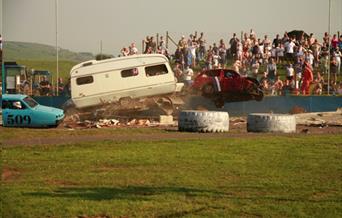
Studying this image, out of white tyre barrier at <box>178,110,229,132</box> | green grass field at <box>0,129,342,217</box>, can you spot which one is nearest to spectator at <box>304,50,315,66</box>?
white tyre barrier at <box>178,110,229,132</box>

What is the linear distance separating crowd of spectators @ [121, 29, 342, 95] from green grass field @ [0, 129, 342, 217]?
48.1ft

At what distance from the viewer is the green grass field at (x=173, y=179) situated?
26.3 ft

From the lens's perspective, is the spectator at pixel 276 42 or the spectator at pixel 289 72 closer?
the spectator at pixel 289 72

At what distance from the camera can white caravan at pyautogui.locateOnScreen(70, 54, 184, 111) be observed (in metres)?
27.0

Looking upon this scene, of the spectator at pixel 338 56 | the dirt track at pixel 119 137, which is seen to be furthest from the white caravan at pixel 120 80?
the spectator at pixel 338 56

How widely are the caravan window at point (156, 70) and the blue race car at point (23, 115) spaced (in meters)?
5.84

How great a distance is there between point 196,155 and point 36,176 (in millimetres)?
4140

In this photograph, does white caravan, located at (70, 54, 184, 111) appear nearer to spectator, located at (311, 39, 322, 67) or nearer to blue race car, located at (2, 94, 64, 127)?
blue race car, located at (2, 94, 64, 127)

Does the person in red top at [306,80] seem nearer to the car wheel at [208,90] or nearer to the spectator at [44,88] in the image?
the car wheel at [208,90]

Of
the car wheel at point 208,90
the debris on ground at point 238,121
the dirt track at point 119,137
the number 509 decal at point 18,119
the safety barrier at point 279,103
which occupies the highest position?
the car wheel at point 208,90

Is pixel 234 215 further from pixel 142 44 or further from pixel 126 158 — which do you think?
pixel 142 44

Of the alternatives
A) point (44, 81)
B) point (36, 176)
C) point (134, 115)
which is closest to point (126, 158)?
point (36, 176)

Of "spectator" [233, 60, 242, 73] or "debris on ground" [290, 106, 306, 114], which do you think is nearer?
"debris on ground" [290, 106, 306, 114]

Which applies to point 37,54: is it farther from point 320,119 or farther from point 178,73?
point 320,119
